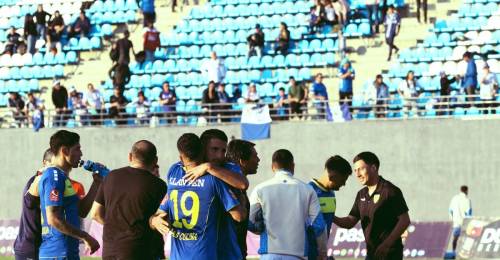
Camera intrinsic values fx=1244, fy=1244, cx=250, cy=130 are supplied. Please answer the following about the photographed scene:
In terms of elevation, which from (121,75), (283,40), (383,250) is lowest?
(383,250)

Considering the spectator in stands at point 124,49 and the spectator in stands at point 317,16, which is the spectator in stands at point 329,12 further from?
the spectator in stands at point 124,49

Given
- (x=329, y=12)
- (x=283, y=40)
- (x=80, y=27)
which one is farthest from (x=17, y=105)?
(x=329, y=12)

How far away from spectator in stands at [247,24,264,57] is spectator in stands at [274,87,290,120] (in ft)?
8.23

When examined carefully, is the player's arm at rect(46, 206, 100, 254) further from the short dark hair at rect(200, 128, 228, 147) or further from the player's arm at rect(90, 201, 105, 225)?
the short dark hair at rect(200, 128, 228, 147)

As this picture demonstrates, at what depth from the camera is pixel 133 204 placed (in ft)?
36.1

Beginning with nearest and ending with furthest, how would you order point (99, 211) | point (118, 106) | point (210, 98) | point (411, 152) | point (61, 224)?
point (99, 211), point (61, 224), point (411, 152), point (210, 98), point (118, 106)

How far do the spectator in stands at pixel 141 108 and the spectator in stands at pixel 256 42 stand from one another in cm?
344

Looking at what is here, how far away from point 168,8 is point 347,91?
9.08 metres

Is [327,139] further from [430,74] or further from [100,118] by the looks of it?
[100,118]

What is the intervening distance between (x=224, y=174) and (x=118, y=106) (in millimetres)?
21972

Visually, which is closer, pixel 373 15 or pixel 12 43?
pixel 373 15

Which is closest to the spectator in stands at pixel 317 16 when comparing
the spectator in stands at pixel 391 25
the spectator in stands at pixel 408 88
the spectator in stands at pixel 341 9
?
the spectator in stands at pixel 341 9

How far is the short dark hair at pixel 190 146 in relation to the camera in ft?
34.1

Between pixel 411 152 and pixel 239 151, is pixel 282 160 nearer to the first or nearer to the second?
pixel 239 151
